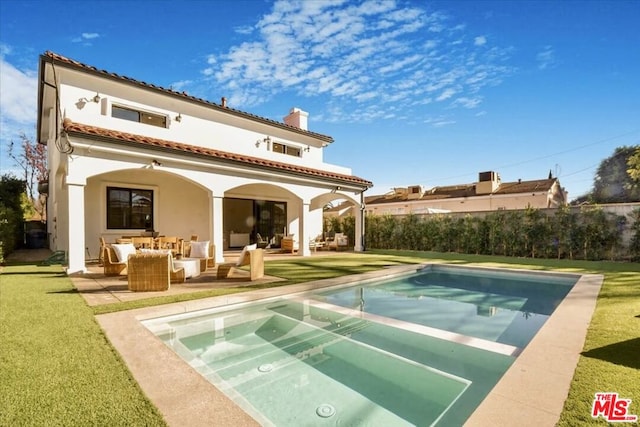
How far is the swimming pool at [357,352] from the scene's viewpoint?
3344 mm

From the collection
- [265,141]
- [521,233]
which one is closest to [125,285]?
[265,141]

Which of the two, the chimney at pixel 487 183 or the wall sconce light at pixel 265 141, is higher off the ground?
the wall sconce light at pixel 265 141

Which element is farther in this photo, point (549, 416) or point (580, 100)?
point (580, 100)

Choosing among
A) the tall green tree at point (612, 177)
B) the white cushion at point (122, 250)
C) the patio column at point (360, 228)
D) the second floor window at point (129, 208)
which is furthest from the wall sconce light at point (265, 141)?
the tall green tree at point (612, 177)

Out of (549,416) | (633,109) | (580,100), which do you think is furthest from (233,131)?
(633,109)

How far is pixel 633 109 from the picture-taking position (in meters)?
25.3

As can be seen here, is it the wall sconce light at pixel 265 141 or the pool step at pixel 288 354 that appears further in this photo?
the wall sconce light at pixel 265 141

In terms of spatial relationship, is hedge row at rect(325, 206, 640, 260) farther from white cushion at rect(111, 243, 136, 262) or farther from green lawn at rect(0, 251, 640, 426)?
white cushion at rect(111, 243, 136, 262)

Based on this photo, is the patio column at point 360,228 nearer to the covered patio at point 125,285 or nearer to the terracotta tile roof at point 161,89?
the terracotta tile roof at point 161,89

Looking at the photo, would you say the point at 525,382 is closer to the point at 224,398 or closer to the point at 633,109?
the point at 224,398

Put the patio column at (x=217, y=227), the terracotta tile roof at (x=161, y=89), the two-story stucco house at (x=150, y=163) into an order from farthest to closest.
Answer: the patio column at (x=217, y=227) → the terracotta tile roof at (x=161, y=89) → the two-story stucco house at (x=150, y=163)

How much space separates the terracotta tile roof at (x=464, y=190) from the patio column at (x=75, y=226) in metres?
34.3

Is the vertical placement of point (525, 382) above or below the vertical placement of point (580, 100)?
below

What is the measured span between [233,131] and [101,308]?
44.1 ft
